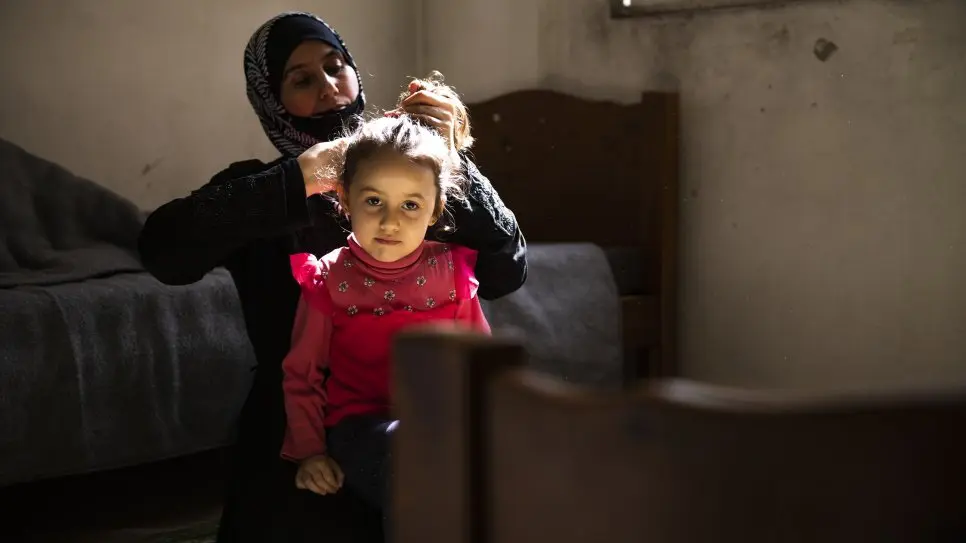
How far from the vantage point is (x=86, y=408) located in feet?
5.97

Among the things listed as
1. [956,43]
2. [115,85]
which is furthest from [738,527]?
[115,85]

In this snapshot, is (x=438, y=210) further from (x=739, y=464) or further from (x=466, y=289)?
(x=739, y=464)

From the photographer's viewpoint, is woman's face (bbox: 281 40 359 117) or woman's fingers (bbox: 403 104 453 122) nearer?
woman's fingers (bbox: 403 104 453 122)

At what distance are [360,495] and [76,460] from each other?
0.84 metres

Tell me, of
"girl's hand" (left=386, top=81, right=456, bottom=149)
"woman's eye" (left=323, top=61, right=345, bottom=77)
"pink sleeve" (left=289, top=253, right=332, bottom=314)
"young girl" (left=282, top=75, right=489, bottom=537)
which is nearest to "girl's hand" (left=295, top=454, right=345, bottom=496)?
"young girl" (left=282, top=75, right=489, bottom=537)

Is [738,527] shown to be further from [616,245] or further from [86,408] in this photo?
[616,245]

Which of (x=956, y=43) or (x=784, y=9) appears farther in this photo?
(x=784, y=9)

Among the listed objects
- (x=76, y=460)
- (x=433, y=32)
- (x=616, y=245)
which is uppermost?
(x=433, y=32)

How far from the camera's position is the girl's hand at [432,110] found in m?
1.29

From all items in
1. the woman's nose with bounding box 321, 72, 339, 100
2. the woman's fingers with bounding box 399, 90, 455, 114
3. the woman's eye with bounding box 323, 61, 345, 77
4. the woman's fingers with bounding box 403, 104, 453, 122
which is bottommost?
the woman's fingers with bounding box 403, 104, 453, 122

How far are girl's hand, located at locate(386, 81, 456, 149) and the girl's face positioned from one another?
0.34ft

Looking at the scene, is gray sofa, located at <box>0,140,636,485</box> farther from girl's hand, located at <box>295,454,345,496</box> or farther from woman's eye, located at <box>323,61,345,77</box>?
girl's hand, located at <box>295,454,345,496</box>

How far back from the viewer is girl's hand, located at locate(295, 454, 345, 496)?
3.87 ft

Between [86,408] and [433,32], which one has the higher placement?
[433,32]
